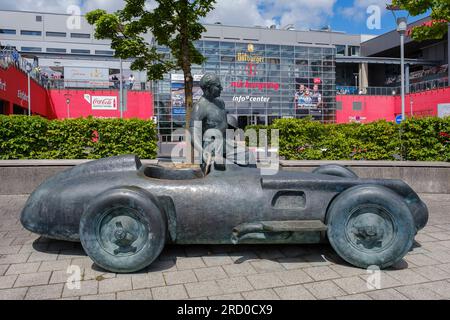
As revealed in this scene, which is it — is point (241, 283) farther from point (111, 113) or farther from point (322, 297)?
point (111, 113)

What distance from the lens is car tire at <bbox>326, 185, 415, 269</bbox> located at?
3334 mm

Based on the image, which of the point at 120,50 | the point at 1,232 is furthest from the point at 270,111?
the point at 1,232

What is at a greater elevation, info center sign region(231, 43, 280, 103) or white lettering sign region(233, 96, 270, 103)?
info center sign region(231, 43, 280, 103)

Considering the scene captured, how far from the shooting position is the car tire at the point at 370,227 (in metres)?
3.33

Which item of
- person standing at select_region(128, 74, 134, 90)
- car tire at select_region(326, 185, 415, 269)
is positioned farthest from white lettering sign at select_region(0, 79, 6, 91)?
car tire at select_region(326, 185, 415, 269)

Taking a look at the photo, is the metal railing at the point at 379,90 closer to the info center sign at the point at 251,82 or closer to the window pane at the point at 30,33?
the info center sign at the point at 251,82

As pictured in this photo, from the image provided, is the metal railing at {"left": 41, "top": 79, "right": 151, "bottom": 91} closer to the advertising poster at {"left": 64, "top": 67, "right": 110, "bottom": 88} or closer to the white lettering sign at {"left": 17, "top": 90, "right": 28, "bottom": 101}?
the advertising poster at {"left": 64, "top": 67, "right": 110, "bottom": 88}

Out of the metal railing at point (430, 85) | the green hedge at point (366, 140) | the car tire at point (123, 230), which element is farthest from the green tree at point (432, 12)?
the metal railing at point (430, 85)

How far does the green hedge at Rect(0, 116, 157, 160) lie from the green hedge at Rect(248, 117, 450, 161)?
3.36m

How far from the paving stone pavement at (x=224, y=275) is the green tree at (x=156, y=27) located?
23.8 feet

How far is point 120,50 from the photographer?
11.0 metres

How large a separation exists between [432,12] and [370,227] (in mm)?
7488

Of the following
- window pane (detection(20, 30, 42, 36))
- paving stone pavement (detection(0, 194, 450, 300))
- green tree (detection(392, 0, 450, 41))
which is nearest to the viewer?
paving stone pavement (detection(0, 194, 450, 300))

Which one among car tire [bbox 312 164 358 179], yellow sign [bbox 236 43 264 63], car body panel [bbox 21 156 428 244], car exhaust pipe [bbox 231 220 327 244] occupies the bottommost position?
car exhaust pipe [bbox 231 220 327 244]
